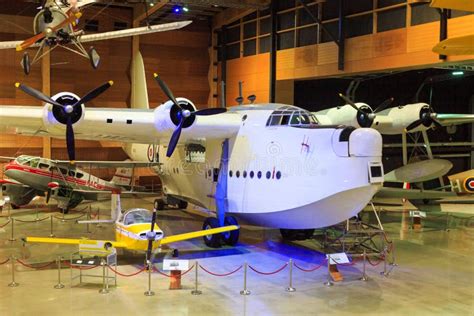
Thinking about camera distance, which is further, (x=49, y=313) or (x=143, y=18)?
(x=143, y=18)

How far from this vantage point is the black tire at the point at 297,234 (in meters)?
13.9

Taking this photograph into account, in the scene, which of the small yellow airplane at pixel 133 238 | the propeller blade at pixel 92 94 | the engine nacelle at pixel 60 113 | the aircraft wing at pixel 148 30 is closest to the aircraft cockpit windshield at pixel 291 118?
the small yellow airplane at pixel 133 238

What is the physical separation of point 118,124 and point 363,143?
19.5ft

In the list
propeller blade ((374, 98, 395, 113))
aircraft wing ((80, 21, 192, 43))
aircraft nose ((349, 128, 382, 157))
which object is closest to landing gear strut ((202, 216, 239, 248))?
aircraft nose ((349, 128, 382, 157))

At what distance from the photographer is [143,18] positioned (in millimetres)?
24578

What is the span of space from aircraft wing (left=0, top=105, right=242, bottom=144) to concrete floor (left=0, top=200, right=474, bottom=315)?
314 cm

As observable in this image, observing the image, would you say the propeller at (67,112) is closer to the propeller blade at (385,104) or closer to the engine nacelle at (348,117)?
the engine nacelle at (348,117)

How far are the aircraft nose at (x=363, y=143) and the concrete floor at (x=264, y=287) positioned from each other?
9.04ft

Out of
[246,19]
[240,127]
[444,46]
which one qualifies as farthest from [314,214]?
[246,19]

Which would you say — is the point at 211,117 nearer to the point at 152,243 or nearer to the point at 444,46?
the point at 152,243

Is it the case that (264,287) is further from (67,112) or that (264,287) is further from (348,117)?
(348,117)

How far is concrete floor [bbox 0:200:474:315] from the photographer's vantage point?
28.0ft

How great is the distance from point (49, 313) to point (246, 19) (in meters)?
20.5

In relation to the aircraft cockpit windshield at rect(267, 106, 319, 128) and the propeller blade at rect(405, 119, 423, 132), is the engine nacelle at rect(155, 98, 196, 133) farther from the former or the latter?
the propeller blade at rect(405, 119, 423, 132)
